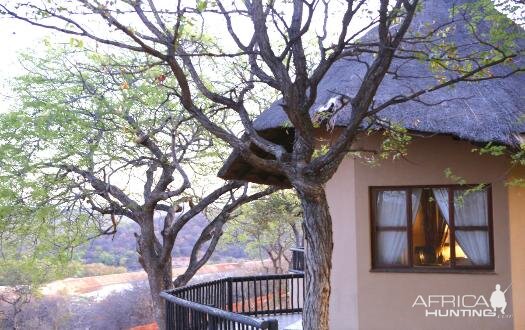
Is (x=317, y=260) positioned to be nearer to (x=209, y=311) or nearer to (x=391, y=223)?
(x=209, y=311)

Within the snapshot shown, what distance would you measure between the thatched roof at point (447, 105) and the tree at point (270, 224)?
9.72m

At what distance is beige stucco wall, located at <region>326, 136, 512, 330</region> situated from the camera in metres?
8.30

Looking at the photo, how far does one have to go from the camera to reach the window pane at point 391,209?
28.6 feet

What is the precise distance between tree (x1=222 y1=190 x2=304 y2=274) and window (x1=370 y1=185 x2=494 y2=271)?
1003 cm

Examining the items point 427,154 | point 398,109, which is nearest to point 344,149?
point 398,109

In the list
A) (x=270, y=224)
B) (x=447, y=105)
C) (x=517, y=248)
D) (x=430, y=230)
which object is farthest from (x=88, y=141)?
(x=270, y=224)

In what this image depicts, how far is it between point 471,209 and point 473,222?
0.57ft

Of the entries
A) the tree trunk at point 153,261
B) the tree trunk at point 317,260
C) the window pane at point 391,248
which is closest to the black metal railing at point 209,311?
the tree trunk at point 317,260

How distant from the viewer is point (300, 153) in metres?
5.95

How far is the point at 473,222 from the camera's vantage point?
8.48 m

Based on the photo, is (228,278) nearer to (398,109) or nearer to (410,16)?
(398,109)

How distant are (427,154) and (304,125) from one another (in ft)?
10.8

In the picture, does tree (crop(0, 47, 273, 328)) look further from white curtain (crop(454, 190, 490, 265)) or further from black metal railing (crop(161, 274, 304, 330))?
white curtain (crop(454, 190, 490, 265))

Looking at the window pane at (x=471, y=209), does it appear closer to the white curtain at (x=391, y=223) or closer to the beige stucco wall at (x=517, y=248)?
the beige stucco wall at (x=517, y=248)
